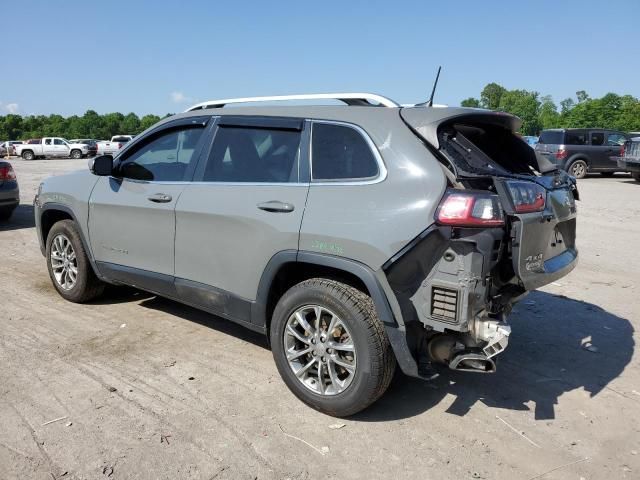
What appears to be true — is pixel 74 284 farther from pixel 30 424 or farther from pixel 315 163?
pixel 315 163

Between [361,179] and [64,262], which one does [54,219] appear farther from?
[361,179]

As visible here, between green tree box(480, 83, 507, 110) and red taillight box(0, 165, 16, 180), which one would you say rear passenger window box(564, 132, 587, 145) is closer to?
red taillight box(0, 165, 16, 180)

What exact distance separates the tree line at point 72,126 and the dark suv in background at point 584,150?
69.0m

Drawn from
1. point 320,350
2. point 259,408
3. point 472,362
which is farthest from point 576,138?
point 259,408

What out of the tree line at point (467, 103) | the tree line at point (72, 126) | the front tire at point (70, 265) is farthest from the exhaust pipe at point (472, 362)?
the tree line at point (72, 126)

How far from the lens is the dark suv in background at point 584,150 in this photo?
66.6 ft

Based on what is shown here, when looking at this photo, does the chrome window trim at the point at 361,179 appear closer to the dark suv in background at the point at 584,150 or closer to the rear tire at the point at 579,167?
the dark suv in background at the point at 584,150

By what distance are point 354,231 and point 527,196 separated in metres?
1.04

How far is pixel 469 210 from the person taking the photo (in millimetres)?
2947

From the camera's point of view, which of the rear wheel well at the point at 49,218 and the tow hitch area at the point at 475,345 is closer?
the tow hitch area at the point at 475,345

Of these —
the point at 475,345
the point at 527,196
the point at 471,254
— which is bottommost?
the point at 475,345

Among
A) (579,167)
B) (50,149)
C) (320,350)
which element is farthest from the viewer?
(50,149)

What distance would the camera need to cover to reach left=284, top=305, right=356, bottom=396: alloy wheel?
11.0ft

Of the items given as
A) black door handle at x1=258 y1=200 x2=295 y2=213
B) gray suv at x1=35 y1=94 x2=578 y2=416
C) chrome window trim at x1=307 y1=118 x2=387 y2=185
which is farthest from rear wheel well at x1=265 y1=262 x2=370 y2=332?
chrome window trim at x1=307 y1=118 x2=387 y2=185
